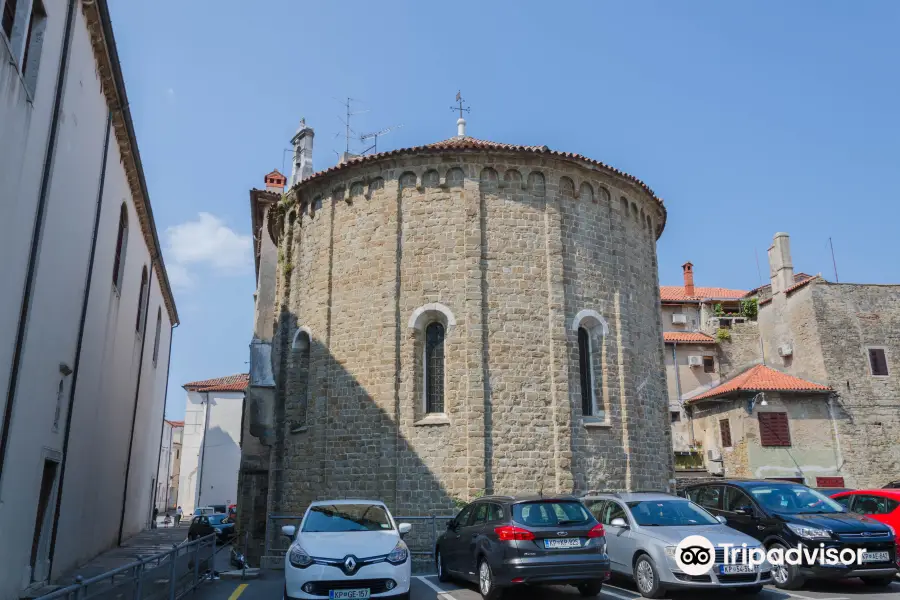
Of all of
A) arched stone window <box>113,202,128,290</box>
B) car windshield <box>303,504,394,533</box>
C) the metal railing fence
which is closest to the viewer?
the metal railing fence

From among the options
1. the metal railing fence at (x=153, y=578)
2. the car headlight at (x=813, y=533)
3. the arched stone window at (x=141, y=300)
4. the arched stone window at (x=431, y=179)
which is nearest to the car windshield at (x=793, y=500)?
the car headlight at (x=813, y=533)

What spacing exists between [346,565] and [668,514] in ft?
15.8

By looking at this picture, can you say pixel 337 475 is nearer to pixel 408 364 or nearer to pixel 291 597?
pixel 408 364

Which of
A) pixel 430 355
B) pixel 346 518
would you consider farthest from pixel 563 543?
pixel 430 355

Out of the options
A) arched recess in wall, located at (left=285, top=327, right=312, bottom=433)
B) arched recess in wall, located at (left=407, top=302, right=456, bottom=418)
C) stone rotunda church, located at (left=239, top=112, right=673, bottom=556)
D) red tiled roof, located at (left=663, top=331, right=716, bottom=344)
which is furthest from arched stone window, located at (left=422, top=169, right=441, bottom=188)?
red tiled roof, located at (left=663, top=331, right=716, bottom=344)

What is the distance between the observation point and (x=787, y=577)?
9.48m

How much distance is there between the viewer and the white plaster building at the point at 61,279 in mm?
9336

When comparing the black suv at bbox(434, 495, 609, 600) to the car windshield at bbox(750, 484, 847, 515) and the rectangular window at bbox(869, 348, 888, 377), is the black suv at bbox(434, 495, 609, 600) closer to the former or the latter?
the car windshield at bbox(750, 484, 847, 515)

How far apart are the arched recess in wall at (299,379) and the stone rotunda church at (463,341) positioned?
0.04 meters

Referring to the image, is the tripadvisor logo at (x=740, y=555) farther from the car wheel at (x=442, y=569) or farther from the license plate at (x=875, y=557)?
the car wheel at (x=442, y=569)

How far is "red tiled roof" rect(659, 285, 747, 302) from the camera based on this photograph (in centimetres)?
4116

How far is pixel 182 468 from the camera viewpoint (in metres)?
46.6

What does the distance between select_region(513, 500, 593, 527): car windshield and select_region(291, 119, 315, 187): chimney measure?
15.8 metres

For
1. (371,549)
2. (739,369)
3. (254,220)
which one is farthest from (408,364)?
(739,369)
